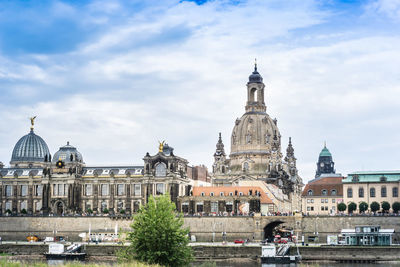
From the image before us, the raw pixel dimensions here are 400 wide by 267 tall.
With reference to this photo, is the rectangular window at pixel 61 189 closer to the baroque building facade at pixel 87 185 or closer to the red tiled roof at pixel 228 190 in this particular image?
the baroque building facade at pixel 87 185

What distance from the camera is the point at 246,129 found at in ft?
562

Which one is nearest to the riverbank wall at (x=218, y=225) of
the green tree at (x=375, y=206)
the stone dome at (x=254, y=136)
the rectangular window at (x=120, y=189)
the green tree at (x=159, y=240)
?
the rectangular window at (x=120, y=189)

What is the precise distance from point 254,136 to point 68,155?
1924 inches

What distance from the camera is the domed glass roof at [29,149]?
172875mm

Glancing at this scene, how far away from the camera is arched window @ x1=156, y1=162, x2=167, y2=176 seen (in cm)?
13788

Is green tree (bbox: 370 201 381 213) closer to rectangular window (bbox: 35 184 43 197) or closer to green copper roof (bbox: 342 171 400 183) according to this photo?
green copper roof (bbox: 342 171 400 183)

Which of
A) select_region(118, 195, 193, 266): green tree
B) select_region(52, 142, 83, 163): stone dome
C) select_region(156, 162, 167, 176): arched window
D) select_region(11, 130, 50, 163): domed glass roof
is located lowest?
select_region(118, 195, 193, 266): green tree

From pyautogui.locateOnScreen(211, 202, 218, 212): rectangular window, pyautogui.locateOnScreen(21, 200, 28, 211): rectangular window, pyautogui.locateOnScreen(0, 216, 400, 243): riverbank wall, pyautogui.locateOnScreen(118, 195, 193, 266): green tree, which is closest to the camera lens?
pyautogui.locateOnScreen(118, 195, 193, 266): green tree

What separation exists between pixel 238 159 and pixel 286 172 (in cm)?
1434

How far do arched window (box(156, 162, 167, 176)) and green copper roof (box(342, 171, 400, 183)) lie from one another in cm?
3564

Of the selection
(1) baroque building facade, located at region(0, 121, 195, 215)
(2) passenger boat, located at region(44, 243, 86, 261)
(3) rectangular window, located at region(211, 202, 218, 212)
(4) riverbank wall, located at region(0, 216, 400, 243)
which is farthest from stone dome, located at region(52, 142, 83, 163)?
(2) passenger boat, located at region(44, 243, 86, 261)

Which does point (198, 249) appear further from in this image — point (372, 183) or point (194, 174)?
point (194, 174)

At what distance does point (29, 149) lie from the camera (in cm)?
17375

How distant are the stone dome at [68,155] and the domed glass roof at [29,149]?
96.4 feet
